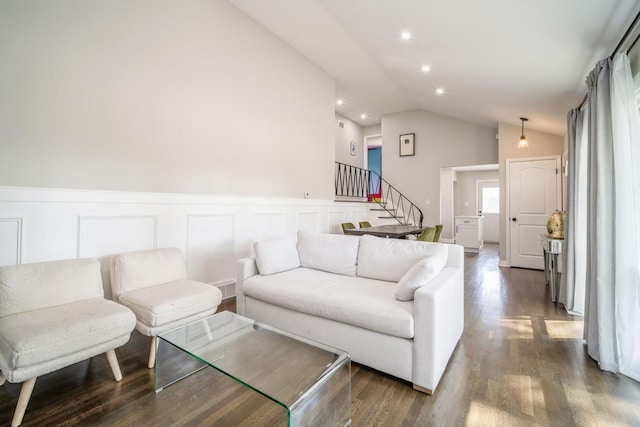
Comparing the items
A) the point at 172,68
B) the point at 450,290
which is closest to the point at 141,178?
the point at 172,68

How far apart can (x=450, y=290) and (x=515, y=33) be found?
2.40 metres

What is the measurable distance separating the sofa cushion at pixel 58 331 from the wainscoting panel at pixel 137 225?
727 millimetres

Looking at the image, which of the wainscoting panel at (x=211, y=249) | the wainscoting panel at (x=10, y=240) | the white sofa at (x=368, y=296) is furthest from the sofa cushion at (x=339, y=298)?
the wainscoting panel at (x=10, y=240)

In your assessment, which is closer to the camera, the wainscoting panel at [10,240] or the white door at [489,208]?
the wainscoting panel at [10,240]

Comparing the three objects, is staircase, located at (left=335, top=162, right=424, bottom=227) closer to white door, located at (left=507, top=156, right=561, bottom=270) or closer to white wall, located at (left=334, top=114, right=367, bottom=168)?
white wall, located at (left=334, top=114, right=367, bottom=168)

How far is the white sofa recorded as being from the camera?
1820 millimetres

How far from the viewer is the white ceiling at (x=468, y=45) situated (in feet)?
7.68

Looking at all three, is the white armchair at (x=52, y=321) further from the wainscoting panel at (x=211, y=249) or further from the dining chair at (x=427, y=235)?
the dining chair at (x=427, y=235)

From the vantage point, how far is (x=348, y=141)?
8.29 metres

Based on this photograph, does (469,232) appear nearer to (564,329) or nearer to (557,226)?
(557,226)

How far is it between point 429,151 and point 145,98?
6135 mm

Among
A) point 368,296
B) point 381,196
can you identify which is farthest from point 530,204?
point 368,296

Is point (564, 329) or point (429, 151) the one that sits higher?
point (429, 151)

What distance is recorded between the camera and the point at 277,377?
1.42m
